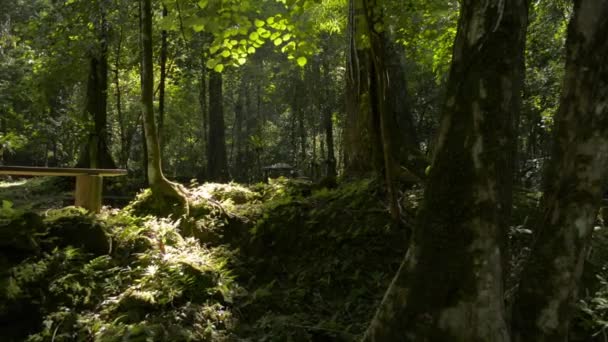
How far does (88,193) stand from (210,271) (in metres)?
2.61

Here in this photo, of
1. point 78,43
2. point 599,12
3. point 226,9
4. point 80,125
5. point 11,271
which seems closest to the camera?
point 599,12

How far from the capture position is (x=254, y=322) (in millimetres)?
5152

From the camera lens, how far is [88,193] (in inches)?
273

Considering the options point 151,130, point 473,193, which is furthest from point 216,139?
point 473,193

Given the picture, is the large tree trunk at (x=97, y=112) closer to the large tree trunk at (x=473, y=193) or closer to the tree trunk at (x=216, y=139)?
the tree trunk at (x=216, y=139)

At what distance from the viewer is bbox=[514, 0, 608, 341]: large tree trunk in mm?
2824

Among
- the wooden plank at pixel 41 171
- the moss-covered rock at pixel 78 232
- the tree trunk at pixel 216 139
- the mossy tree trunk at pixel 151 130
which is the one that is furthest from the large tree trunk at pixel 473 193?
the tree trunk at pixel 216 139

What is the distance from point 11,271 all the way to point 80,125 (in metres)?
10.1

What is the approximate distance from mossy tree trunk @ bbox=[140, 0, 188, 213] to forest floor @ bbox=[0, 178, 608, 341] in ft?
1.60

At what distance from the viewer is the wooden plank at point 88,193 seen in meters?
6.88

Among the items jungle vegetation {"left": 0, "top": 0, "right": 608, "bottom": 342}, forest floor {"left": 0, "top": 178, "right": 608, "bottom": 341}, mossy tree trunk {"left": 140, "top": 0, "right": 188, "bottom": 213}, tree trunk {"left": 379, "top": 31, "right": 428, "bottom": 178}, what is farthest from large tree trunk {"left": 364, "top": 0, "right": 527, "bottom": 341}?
mossy tree trunk {"left": 140, "top": 0, "right": 188, "bottom": 213}

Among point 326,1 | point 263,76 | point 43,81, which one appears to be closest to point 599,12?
point 326,1

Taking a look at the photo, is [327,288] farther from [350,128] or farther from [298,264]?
[350,128]

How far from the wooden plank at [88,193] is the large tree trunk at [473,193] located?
5.55m
